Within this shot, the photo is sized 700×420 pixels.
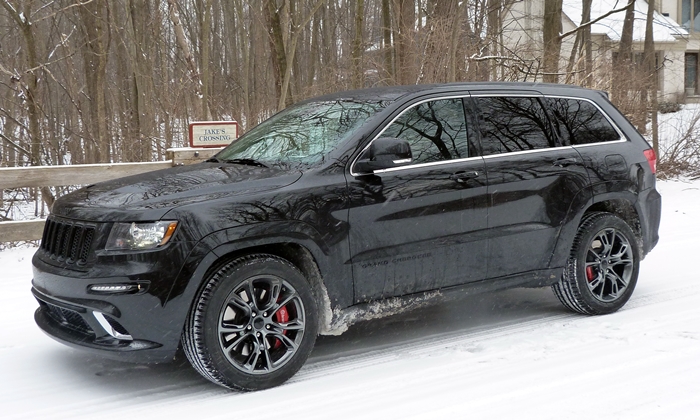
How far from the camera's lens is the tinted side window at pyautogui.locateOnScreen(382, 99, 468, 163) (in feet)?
16.9

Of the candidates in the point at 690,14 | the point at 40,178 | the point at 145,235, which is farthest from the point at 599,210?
the point at 690,14

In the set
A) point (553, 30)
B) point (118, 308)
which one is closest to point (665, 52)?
point (553, 30)

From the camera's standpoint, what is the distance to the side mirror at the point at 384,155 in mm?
4746

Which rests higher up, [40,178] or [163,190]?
[163,190]

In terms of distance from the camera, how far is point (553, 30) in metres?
17.1

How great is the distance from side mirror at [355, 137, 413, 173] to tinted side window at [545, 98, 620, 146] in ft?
5.49

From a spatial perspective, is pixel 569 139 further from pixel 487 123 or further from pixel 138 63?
pixel 138 63

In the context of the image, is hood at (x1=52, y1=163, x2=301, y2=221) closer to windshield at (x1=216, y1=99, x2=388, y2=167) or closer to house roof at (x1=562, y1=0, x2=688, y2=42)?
windshield at (x1=216, y1=99, x2=388, y2=167)

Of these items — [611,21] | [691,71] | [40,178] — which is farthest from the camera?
[691,71]

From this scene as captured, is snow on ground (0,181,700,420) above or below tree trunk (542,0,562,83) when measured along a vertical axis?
below

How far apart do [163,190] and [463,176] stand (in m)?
2.04

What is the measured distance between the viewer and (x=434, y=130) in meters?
5.27

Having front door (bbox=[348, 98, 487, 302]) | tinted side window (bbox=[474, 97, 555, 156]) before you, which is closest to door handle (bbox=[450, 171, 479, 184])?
front door (bbox=[348, 98, 487, 302])

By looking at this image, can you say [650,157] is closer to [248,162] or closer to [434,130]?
[434,130]
